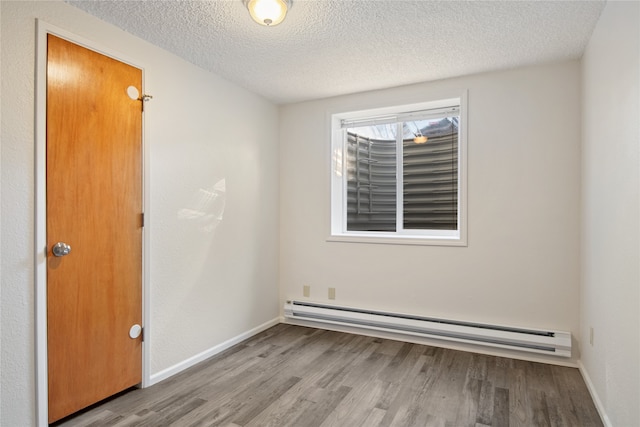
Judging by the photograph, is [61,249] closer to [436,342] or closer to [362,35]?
[362,35]

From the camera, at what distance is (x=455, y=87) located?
10.6 ft

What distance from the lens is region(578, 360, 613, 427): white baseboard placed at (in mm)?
2016

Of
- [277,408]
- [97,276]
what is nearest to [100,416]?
[97,276]

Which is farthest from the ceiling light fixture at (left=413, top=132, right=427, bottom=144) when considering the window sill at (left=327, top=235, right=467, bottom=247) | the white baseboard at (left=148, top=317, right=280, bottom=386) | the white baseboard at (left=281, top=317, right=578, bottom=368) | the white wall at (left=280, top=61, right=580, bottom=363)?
the white baseboard at (left=148, top=317, right=280, bottom=386)

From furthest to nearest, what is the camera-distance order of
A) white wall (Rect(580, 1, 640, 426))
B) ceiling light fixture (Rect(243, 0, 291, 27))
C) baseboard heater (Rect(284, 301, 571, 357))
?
baseboard heater (Rect(284, 301, 571, 357)) → ceiling light fixture (Rect(243, 0, 291, 27)) → white wall (Rect(580, 1, 640, 426))

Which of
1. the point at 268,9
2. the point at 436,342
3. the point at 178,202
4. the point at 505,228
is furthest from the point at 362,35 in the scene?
the point at 436,342

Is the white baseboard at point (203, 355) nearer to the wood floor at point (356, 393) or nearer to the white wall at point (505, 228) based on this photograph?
the wood floor at point (356, 393)

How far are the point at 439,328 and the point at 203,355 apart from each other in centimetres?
204

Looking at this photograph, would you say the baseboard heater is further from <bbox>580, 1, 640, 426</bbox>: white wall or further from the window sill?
the window sill

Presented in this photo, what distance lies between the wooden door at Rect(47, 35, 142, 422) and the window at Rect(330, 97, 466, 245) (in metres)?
2.01

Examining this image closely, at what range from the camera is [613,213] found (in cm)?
196

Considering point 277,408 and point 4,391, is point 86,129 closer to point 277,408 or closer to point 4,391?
point 4,391

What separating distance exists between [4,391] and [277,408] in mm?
1419

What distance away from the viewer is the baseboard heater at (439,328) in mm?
2838
